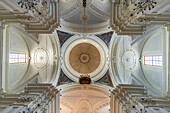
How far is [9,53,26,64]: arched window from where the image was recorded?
10005 millimetres

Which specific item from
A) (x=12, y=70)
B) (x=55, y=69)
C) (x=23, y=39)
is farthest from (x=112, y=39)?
(x=12, y=70)

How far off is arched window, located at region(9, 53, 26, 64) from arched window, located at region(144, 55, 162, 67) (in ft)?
33.6

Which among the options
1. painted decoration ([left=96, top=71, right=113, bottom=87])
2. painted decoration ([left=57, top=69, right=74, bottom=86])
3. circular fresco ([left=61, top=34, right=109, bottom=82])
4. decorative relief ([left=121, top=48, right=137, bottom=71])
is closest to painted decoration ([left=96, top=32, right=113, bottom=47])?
circular fresco ([left=61, top=34, right=109, bottom=82])

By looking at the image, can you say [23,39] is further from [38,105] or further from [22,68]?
[38,105]

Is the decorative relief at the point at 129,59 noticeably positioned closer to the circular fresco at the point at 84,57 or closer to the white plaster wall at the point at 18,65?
the circular fresco at the point at 84,57

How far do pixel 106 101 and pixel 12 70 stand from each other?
9.18 meters

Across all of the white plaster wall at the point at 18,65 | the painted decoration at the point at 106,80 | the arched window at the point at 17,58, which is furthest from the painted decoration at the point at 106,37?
the arched window at the point at 17,58

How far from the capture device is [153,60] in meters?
10.3

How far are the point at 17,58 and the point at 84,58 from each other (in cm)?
741

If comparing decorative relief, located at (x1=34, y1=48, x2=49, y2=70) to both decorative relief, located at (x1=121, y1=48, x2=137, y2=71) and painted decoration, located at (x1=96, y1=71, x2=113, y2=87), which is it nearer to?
painted decoration, located at (x1=96, y1=71, x2=113, y2=87)

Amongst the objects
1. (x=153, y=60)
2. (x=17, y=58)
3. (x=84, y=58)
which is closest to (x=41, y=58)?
(x=17, y=58)

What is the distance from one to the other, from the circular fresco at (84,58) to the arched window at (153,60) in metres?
5.24

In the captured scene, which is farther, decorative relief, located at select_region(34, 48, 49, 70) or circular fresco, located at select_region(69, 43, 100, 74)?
circular fresco, located at select_region(69, 43, 100, 74)

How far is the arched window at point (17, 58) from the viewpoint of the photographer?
10.0 m
